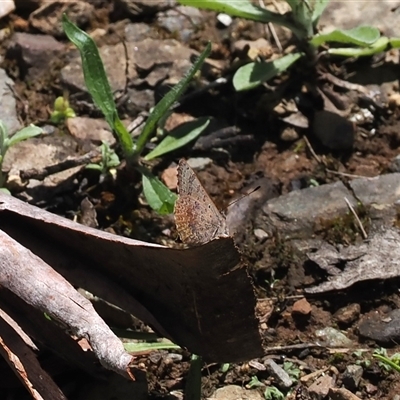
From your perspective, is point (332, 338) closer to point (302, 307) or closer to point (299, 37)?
point (302, 307)

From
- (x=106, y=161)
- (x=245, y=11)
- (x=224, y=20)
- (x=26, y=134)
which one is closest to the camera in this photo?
(x=26, y=134)

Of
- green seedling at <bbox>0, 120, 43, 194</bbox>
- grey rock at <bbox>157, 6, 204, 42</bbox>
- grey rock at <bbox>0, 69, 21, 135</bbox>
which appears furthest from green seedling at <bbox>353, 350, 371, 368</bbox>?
grey rock at <bbox>157, 6, 204, 42</bbox>

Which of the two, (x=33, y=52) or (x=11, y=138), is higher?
(x=33, y=52)

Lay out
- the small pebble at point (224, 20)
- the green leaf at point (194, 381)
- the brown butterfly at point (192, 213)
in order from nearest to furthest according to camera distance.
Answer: the green leaf at point (194, 381) → the brown butterfly at point (192, 213) → the small pebble at point (224, 20)

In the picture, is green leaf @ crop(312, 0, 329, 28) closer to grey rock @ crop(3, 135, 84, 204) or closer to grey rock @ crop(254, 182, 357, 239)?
grey rock @ crop(254, 182, 357, 239)

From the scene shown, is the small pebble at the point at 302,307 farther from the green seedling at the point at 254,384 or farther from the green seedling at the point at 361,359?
the green seedling at the point at 254,384

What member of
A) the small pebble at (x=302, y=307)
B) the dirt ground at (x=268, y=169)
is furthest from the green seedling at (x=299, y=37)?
the small pebble at (x=302, y=307)

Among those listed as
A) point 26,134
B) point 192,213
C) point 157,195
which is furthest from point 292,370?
point 26,134

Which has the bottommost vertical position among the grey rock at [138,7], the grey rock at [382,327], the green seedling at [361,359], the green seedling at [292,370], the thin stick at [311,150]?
the green seedling at [292,370]
